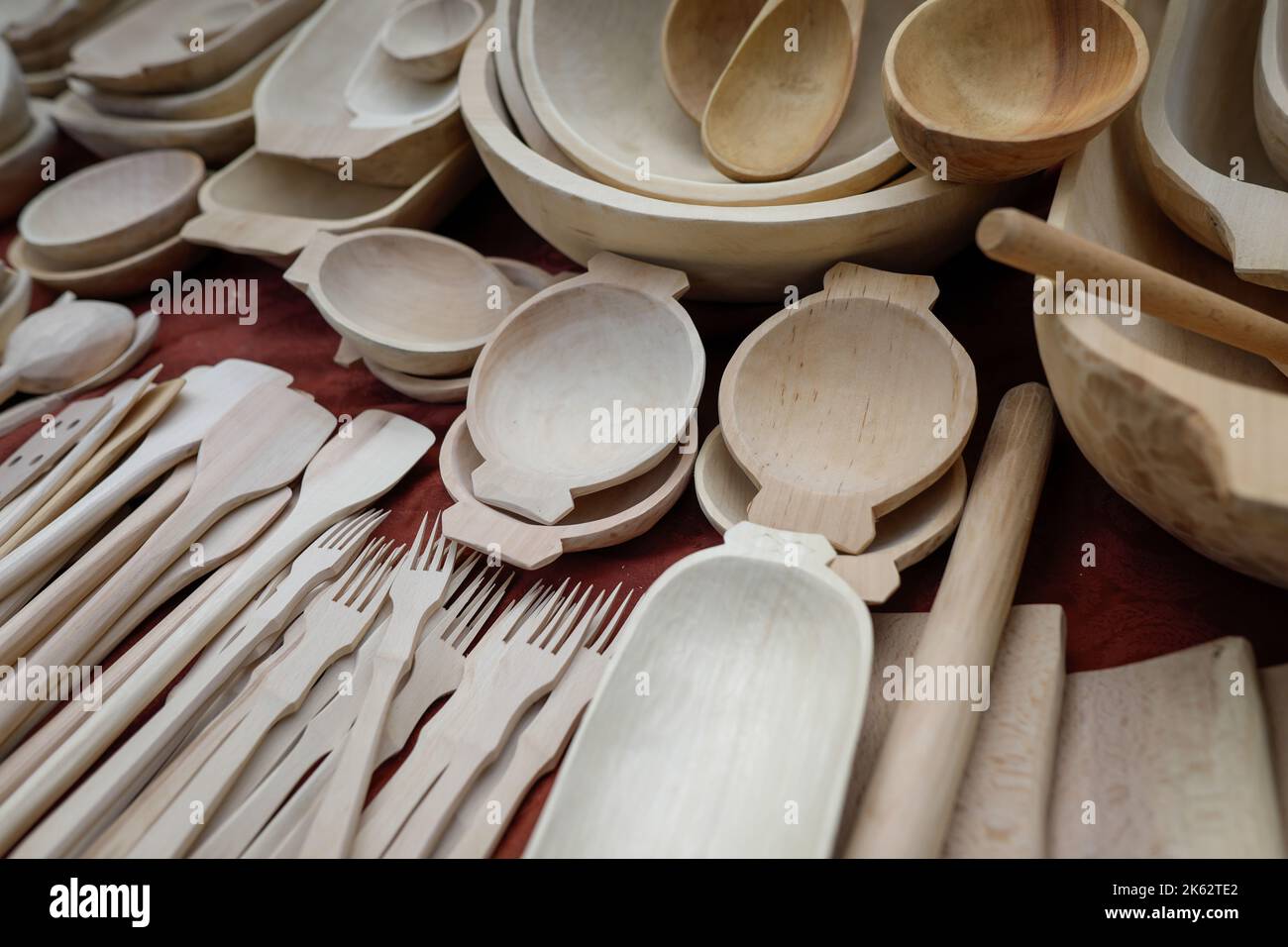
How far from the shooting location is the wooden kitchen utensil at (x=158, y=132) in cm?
154

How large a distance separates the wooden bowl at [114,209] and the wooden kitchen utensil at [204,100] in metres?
0.07

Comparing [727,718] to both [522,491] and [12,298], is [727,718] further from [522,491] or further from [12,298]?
[12,298]

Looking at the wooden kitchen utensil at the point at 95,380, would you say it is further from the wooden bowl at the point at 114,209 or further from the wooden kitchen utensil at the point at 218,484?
the wooden kitchen utensil at the point at 218,484

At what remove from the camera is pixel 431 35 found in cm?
148

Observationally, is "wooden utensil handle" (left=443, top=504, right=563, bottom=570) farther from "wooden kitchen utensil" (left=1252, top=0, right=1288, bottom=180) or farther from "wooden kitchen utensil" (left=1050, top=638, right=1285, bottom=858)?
"wooden kitchen utensil" (left=1252, top=0, right=1288, bottom=180)

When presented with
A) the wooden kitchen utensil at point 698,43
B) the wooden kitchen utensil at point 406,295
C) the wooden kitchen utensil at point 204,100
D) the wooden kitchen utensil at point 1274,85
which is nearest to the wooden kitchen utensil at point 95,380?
the wooden kitchen utensil at point 406,295

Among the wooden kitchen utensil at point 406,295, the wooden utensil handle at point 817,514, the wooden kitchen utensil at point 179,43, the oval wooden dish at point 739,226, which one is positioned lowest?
the wooden kitchen utensil at point 406,295

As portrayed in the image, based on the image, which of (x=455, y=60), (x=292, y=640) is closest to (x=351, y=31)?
(x=455, y=60)

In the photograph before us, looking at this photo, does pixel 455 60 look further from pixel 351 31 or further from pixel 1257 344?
pixel 1257 344

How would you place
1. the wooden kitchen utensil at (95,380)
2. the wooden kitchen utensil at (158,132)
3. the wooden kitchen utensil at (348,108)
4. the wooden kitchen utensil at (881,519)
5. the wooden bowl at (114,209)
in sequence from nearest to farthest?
the wooden kitchen utensil at (881,519) < the wooden kitchen utensil at (95,380) < the wooden kitchen utensil at (348,108) < the wooden bowl at (114,209) < the wooden kitchen utensil at (158,132)

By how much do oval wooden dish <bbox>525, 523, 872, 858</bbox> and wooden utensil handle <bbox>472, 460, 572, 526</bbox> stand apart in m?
0.18

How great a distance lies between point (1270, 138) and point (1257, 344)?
0.26 m

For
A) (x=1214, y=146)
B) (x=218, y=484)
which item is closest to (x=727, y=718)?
(x=218, y=484)

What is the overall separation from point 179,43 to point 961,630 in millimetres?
1649
